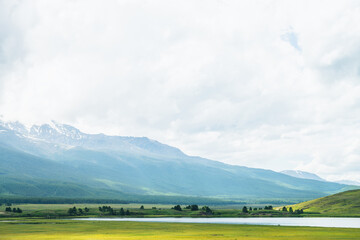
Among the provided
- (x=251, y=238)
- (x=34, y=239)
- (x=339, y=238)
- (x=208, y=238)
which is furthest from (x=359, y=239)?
(x=34, y=239)

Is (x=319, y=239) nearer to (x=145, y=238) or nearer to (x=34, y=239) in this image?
(x=145, y=238)

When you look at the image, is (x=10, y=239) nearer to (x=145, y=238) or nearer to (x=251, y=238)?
(x=145, y=238)

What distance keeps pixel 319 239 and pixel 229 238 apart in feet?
73.7

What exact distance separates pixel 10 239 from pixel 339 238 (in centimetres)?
8347

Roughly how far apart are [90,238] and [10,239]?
19895 mm

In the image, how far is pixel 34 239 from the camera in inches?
4107

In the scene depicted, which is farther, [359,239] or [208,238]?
[208,238]

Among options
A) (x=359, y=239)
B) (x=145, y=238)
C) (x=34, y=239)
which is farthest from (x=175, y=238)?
(x=359, y=239)

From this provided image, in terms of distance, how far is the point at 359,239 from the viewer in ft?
326

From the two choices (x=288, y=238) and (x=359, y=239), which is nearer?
(x=359, y=239)

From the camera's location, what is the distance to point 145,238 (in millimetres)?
106125

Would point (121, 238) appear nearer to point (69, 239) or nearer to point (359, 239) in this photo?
point (69, 239)

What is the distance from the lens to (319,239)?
337ft

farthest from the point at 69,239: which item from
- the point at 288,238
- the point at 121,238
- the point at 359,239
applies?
the point at 359,239
